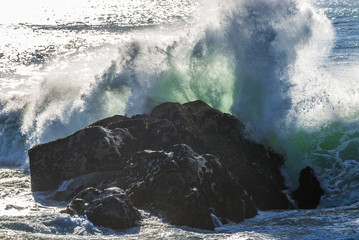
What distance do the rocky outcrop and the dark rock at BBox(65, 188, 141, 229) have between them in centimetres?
58

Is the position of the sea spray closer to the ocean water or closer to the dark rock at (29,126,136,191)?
the ocean water

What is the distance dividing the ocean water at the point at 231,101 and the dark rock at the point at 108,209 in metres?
0.20

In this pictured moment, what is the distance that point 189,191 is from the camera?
7570mm

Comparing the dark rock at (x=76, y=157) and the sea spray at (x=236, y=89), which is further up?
the sea spray at (x=236, y=89)

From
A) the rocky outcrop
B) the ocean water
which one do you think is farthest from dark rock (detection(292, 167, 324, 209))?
the rocky outcrop

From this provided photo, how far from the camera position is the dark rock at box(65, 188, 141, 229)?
273 inches

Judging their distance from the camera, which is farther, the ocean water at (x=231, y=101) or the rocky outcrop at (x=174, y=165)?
the rocky outcrop at (x=174, y=165)

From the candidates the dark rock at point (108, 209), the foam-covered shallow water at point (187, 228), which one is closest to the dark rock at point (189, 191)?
the foam-covered shallow water at point (187, 228)

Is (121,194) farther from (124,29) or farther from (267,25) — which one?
(124,29)

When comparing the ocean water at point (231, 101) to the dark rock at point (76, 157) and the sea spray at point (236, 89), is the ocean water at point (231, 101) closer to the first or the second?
the sea spray at point (236, 89)

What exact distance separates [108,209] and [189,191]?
4.23ft

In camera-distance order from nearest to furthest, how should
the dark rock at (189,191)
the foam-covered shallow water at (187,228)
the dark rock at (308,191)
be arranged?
1. the foam-covered shallow water at (187,228)
2. the dark rock at (189,191)
3. the dark rock at (308,191)

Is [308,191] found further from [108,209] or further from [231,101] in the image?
[231,101]

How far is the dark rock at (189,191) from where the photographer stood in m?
7.32
